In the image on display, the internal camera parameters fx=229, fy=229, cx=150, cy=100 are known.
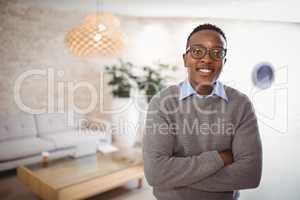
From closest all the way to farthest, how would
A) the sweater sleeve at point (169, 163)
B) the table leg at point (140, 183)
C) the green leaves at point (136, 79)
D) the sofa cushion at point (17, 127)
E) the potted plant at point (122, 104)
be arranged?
1. the sweater sleeve at point (169, 163)
2. the table leg at point (140, 183)
3. the sofa cushion at point (17, 127)
4. the green leaves at point (136, 79)
5. the potted plant at point (122, 104)

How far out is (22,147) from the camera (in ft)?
7.55

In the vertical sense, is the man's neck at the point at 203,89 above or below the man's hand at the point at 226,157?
above

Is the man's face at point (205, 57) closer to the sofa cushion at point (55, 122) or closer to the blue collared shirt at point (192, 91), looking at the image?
the blue collared shirt at point (192, 91)

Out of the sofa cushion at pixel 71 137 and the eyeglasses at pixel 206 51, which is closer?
the eyeglasses at pixel 206 51

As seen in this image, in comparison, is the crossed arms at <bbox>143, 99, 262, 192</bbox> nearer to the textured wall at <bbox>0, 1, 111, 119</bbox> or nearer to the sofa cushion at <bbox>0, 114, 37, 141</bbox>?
the textured wall at <bbox>0, 1, 111, 119</bbox>

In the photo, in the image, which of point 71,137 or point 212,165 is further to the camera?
point 71,137

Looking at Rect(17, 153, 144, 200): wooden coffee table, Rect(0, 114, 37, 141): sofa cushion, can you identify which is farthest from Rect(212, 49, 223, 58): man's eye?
Rect(0, 114, 37, 141): sofa cushion

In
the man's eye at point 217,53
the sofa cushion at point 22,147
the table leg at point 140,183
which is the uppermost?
the man's eye at point 217,53

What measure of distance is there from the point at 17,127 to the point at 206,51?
7.72 ft

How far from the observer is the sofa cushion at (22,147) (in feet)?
7.22

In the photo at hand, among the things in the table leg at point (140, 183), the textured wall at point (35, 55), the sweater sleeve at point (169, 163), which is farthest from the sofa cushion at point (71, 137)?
the sweater sleeve at point (169, 163)

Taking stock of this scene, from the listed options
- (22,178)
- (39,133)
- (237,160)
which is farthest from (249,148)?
(39,133)

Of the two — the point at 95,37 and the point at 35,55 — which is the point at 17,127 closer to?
the point at 35,55

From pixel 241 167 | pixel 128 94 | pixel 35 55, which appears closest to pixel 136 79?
pixel 128 94
